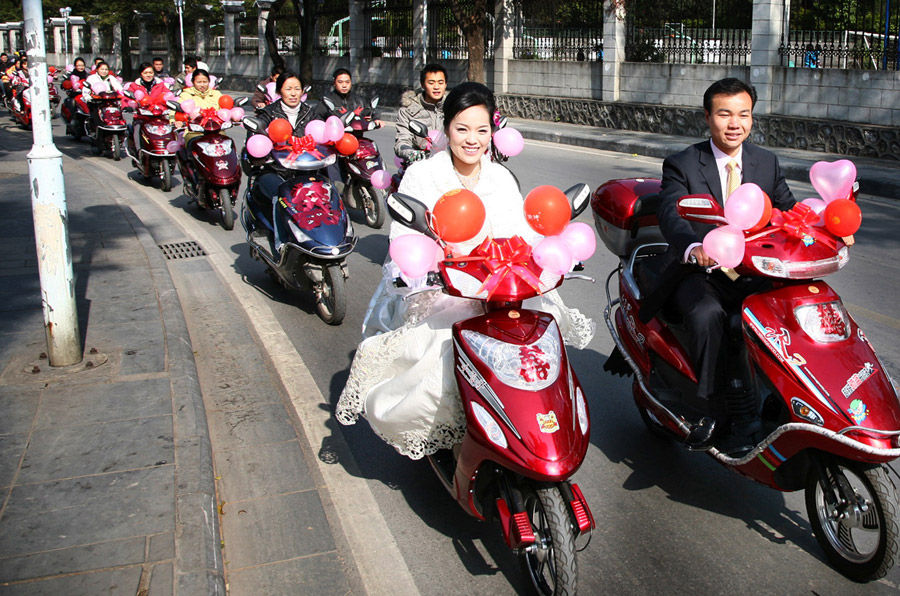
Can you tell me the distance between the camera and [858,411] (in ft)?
11.0

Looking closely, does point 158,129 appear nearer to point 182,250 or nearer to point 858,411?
point 182,250

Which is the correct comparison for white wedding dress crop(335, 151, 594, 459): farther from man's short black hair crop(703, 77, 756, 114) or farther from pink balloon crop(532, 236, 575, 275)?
man's short black hair crop(703, 77, 756, 114)

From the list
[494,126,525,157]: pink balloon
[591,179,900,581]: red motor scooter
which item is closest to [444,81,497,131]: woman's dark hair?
[591,179,900,581]: red motor scooter

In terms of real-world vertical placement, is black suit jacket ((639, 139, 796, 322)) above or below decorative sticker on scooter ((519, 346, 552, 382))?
above

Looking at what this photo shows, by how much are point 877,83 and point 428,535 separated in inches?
549

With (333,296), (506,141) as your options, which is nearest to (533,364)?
(506,141)

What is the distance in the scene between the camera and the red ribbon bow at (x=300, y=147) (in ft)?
25.3

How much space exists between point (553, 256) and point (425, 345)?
2.27 feet

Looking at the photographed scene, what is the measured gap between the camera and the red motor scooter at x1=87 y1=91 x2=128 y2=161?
17062 mm

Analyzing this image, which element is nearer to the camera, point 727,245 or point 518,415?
point 518,415

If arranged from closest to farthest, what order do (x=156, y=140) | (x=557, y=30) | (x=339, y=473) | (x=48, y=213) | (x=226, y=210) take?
1. (x=339, y=473)
2. (x=48, y=213)
3. (x=226, y=210)
4. (x=156, y=140)
5. (x=557, y=30)

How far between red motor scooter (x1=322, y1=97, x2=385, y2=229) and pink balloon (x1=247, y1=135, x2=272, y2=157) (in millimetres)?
2626

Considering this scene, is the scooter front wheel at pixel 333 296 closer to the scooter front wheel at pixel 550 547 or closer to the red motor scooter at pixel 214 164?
the scooter front wheel at pixel 550 547

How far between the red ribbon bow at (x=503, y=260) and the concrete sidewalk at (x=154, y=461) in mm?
1305
